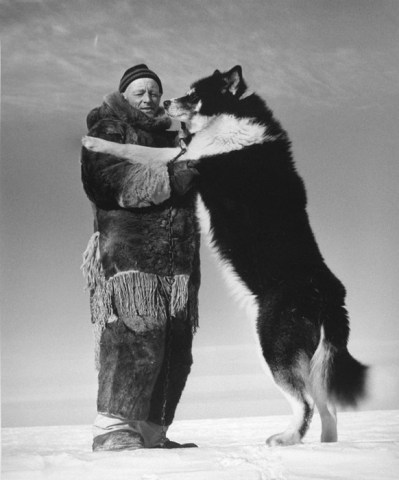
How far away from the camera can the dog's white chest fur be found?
8.16 ft

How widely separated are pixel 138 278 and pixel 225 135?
67 centimetres

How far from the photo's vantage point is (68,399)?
241 cm

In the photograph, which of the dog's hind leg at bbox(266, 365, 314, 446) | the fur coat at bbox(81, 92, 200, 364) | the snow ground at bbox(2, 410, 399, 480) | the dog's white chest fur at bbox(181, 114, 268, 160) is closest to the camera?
the snow ground at bbox(2, 410, 399, 480)

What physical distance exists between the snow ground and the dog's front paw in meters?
1.05

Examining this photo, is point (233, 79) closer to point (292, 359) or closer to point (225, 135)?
point (225, 135)

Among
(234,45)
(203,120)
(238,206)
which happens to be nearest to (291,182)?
(238,206)

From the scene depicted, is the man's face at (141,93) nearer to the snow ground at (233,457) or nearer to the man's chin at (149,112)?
the man's chin at (149,112)

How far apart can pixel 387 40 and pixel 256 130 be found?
0.65m

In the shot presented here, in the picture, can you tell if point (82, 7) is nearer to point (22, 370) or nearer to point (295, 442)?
point (22, 370)

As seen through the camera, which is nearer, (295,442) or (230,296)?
(295,442)

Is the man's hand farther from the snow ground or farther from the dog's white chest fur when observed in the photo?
the snow ground

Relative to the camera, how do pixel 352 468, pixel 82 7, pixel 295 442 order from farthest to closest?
pixel 82 7
pixel 295 442
pixel 352 468

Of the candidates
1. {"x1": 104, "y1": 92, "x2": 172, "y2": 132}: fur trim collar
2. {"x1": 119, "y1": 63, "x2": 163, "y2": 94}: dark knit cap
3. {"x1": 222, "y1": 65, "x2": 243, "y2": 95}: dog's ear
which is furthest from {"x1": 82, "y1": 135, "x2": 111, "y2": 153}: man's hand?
{"x1": 222, "y1": 65, "x2": 243, "y2": 95}: dog's ear

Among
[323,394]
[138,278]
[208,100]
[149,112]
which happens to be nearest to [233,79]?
[208,100]
